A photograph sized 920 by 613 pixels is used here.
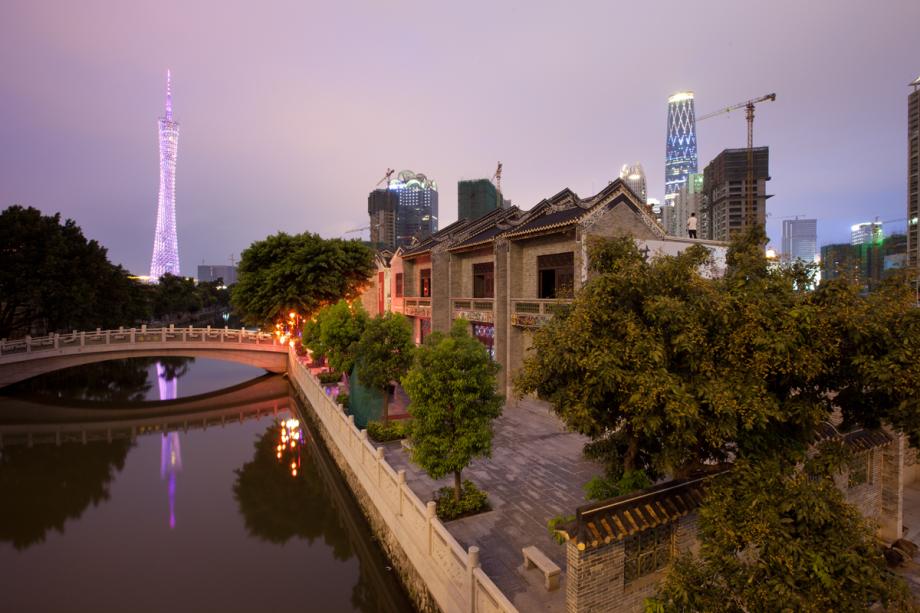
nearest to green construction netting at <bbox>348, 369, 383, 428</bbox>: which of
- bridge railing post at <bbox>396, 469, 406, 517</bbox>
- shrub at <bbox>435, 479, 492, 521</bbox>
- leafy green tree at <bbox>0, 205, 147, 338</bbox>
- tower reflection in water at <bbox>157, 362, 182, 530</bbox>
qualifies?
tower reflection in water at <bbox>157, 362, 182, 530</bbox>

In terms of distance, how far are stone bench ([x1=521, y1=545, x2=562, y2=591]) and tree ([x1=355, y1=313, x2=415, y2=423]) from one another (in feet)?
28.5

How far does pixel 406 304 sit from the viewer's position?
3044 centimetres

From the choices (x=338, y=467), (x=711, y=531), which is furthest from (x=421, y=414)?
(x=338, y=467)

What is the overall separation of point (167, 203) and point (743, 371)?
160503mm

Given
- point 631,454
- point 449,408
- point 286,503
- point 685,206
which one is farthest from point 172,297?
point 685,206

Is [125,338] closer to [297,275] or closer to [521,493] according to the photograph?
[297,275]

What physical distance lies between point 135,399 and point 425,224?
140179mm

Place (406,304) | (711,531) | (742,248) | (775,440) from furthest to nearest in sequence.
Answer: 1. (406,304)
2. (742,248)
3. (775,440)
4. (711,531)

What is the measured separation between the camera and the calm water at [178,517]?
11109mm

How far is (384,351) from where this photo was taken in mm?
16281

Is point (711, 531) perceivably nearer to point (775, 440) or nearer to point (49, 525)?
point (775, 440)

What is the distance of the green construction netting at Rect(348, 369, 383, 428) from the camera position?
1777cm

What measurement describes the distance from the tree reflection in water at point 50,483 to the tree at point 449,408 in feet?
41.3

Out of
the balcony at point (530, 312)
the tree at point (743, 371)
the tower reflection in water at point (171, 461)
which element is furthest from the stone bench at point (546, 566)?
the tower reflection in water at point (171, 461)
